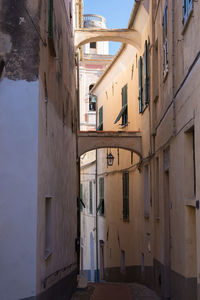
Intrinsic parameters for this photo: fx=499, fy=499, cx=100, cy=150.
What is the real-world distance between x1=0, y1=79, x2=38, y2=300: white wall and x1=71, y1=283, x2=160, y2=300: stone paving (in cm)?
623

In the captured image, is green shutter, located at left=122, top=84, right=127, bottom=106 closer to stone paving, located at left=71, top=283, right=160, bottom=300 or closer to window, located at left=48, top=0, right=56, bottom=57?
stone paving, located at left=71, top=283, right=160, bottom=300

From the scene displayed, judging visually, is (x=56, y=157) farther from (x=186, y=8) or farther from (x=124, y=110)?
(x=124, y=110)

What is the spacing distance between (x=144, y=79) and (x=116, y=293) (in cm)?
643

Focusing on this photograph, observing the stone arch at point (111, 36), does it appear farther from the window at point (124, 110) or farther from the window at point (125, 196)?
the window at point (125, 196)

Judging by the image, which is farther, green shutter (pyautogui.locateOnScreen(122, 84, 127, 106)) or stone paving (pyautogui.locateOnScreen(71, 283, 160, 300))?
green shutter (pyautogui.locateOnScreen(122, 84, 127, 106))

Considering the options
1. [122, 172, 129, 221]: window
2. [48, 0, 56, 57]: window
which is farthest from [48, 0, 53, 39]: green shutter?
[122, 172, 129, 221]: window

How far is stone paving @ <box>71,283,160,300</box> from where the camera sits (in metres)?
13.5

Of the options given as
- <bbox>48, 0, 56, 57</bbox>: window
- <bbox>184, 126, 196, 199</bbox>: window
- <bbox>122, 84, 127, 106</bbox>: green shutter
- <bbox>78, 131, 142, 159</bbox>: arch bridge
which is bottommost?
<bbox>184, 126, 196, 199</bbox>: window

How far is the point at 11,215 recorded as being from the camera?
24.5ft

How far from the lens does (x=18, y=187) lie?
757cm

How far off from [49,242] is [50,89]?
2935 millimetres

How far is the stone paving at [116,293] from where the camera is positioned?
13.5 m

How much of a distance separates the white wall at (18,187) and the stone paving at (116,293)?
6.23 meters

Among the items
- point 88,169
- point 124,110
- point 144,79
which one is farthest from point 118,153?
point 88,169
